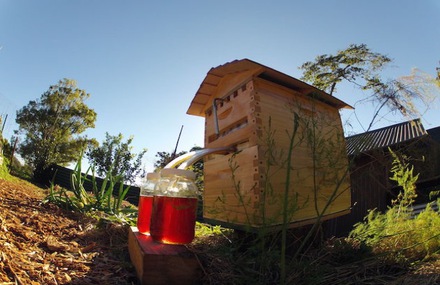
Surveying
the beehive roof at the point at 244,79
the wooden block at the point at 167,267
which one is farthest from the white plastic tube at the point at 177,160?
the beehive roof at the point at 244,79

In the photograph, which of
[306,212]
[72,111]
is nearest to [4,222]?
[306,212]

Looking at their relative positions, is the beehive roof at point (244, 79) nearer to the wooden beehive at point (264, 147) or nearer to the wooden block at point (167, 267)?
the wooden beehive at point (264, 147)

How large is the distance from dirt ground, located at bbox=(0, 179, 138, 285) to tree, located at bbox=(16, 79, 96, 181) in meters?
19.7

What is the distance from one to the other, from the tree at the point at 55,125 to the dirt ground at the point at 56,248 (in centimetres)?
1966

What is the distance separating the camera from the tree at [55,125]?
2034 centimetres

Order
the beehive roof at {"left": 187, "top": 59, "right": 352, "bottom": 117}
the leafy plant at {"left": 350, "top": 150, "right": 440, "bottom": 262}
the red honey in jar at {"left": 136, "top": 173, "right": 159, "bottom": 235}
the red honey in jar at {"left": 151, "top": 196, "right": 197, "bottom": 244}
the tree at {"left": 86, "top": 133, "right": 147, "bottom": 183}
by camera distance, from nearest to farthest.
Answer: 1. the red honey in jar at {"left": 151, "top": 196, "right": 197, "bottom": 244}
2. the leafy plant at {"left": 350, "top": 150, "right": 440, "bottom": 262}
3. the red honey in jar at {"left": 136, "top": 173, "right": 159, "bottom": 235}
4. the beehive roof at {"left": 187, "top": 59, "right": 352, "bottom": 117}
5. the tree at {"left": 86, "top": 133, "right": 147, "bottom": 183}

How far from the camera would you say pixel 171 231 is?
161 cm

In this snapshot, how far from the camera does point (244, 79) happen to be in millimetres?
2236

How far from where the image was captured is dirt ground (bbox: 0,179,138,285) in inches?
54.4

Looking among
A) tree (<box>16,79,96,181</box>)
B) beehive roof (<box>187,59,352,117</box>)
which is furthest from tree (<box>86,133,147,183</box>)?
beehive roof (<box>187,59,352,117</box>)

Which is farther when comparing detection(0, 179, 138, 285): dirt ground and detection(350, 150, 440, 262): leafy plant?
detection(350, 150, 440, 262): leafy plant

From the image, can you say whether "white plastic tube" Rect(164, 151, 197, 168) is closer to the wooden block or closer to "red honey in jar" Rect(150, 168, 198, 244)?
"red honey in jar" Rect(150, 168, 198, 244)

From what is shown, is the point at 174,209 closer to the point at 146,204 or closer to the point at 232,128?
the point at 146,204

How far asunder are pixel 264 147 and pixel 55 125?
22.7 meters
